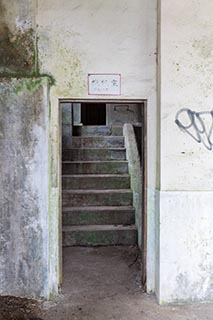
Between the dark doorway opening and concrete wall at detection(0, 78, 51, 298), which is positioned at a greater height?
the dark doorway opening

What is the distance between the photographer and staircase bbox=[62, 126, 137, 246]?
5.36 meters

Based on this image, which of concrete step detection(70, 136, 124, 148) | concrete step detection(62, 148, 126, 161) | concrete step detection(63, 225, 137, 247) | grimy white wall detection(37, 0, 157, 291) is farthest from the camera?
concrete step detection(70, 136, 124, 148)

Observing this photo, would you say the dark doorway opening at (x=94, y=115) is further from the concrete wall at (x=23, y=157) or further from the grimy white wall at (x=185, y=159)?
the grimy white wall at (x=185, y=159)

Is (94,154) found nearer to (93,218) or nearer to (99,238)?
(93,218)

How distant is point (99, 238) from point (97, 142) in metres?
2.17

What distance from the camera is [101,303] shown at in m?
3.56

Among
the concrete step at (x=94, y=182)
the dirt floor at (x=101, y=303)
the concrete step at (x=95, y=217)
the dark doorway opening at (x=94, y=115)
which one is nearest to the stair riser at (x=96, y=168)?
the concrete step at (x=94, y=182)

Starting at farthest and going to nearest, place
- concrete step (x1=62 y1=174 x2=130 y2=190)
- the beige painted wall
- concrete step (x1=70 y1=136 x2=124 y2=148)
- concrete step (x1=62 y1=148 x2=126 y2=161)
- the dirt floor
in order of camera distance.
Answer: concrete step (x1=70 y1=136 x2=124 y2=148), concrete step (x1=62 y1=148 x2=126 y2=161), concrete step (x1=62 y1=174 x2=130 y2=190), the beige painted wall, the dirt floor

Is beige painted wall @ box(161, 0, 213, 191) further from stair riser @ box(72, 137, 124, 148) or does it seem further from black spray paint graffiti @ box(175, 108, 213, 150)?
stair riser @ box(72, 137, 124, 148)

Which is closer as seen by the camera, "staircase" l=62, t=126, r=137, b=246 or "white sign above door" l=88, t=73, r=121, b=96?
"white sign above door" l=88, t=73, r=121, b=96

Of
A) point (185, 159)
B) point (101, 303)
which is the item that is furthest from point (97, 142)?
point (101, 303)

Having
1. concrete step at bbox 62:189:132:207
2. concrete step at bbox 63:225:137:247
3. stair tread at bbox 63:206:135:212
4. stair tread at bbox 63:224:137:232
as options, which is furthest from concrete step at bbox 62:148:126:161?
concrete step at bbox 63:225:137:247

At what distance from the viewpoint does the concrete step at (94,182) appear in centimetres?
609

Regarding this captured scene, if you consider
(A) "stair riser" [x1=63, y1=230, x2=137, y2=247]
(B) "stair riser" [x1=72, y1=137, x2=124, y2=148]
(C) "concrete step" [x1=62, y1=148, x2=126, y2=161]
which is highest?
(B) "stair riser" [x1=72, y1=137, x2=124, y2=148]
